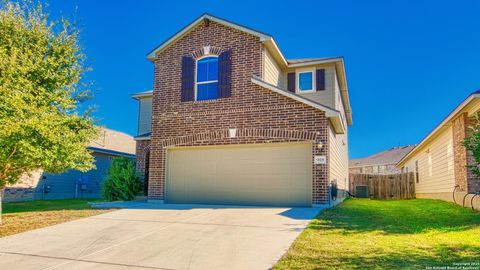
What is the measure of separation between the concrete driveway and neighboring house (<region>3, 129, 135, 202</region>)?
1084cm

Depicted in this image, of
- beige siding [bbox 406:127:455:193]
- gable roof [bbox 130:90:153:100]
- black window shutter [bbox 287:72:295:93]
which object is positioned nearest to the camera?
beige siding [bbox 406:127:455:193]

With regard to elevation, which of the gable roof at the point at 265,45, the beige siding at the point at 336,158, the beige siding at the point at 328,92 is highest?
the gable roof at the point at 265,45

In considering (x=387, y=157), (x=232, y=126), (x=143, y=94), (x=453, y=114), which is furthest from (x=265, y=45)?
(x=387, y=157)

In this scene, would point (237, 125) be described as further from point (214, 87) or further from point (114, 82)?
point (114, 82)

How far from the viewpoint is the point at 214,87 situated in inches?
535

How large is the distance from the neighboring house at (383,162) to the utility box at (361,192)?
19762mm

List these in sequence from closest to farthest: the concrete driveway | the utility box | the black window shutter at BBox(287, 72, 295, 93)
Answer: the concrete driveway < the black window shutter at BBox(287, 72, 295, 93) < the utility box

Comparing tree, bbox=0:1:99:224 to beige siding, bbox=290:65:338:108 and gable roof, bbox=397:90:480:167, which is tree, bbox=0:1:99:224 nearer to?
beige siding, bbox=290:65:338:108

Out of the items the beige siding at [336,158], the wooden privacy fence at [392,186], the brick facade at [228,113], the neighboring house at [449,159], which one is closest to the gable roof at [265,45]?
the brick facade at [228,113]

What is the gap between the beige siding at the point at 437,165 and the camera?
14348 millimetres

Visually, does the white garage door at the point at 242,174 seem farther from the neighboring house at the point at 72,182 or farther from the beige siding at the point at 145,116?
the neighboring house at the point at 72,182

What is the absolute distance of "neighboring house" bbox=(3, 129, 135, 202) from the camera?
19.0m

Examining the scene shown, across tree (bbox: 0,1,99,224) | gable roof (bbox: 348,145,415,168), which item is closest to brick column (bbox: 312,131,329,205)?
tree (bbox: 0,1,99,224)

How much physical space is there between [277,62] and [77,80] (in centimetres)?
793
